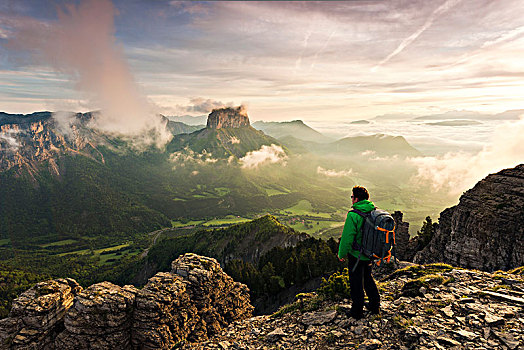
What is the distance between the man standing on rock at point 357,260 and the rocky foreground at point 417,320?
0.68 meters

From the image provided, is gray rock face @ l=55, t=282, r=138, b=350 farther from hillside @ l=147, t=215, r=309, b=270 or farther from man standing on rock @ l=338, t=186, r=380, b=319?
hillside @ l=147, t=215, r=309, b=270

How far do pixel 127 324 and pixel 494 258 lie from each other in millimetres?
39644

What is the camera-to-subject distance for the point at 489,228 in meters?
28.6

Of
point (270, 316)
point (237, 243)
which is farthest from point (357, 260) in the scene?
point (237, 243)

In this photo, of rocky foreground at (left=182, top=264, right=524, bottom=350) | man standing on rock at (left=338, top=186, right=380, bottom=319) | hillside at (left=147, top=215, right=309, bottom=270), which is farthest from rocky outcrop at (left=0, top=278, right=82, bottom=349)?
hillside at (left=147, top=215, right=309, bottom=270)

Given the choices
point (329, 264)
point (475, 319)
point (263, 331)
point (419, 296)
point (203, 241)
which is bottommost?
point (203, 241)

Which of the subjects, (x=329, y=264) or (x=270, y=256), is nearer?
(x=329, y=264)

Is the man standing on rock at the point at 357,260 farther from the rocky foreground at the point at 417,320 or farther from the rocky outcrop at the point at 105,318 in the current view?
the rocky outcrop at the point at 105,318

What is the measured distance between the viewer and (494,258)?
27156mm

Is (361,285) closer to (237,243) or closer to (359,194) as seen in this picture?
(359,194)

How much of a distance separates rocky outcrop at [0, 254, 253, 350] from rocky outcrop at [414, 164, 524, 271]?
31.8 meters

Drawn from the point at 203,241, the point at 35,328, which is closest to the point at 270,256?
the point at 35,328

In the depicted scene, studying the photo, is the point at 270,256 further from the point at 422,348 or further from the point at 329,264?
the point at 422,348

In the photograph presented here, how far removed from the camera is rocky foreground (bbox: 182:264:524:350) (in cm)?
860
